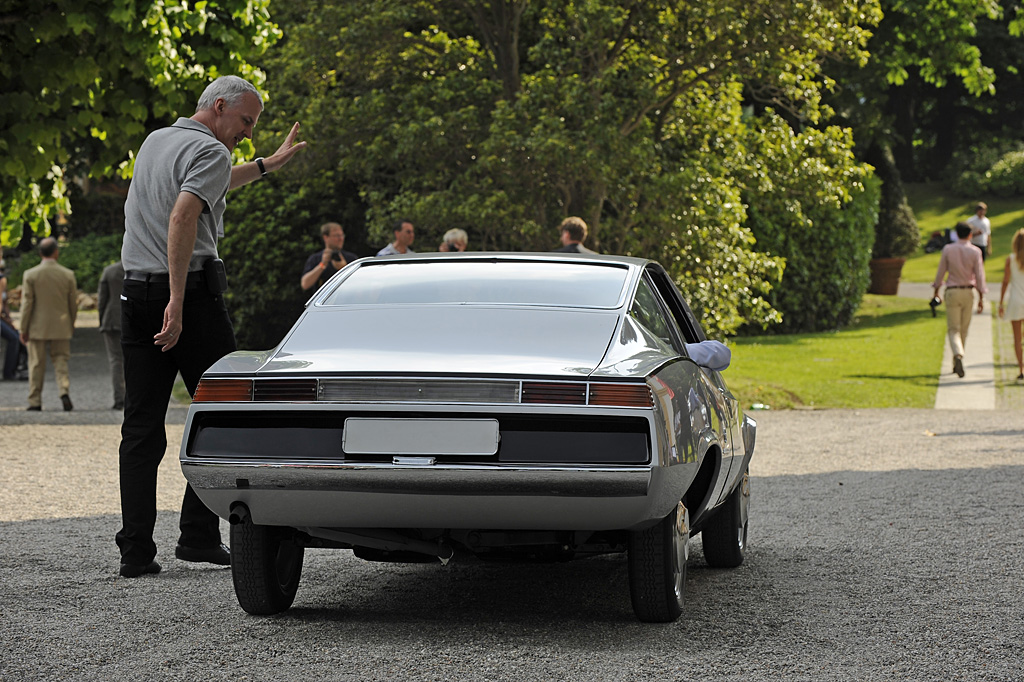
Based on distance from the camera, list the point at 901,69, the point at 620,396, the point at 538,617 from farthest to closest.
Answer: the point at 901,69
the point at 538,617
the point at 620,396

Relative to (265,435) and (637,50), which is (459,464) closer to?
(265,435)

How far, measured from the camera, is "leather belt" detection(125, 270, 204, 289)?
5.76m

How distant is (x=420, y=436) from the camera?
171 inches

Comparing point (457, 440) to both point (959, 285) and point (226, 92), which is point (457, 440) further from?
point (959, 285)

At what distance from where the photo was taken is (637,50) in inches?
605

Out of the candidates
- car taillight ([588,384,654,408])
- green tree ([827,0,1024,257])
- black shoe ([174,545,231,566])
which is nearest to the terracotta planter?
green tree ([827,0,1024,257])

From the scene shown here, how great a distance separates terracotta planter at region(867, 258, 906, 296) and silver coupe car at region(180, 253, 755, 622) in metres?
28.3

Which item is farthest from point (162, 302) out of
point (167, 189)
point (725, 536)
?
point (725, 536)

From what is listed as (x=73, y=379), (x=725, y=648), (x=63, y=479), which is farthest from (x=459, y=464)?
(x=73, y=379)

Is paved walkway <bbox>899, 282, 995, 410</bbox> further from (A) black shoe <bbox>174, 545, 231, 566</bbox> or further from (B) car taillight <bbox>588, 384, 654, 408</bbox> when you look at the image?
(B) car taillight <bbox>588, 384, 654, 408</bbox>

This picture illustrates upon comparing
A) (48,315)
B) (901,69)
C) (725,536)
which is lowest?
(48,315)

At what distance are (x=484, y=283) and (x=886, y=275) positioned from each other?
2848cm

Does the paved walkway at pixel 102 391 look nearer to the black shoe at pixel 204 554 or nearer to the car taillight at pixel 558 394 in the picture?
the black shoe at pixel 204 554

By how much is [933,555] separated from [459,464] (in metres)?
3.04
